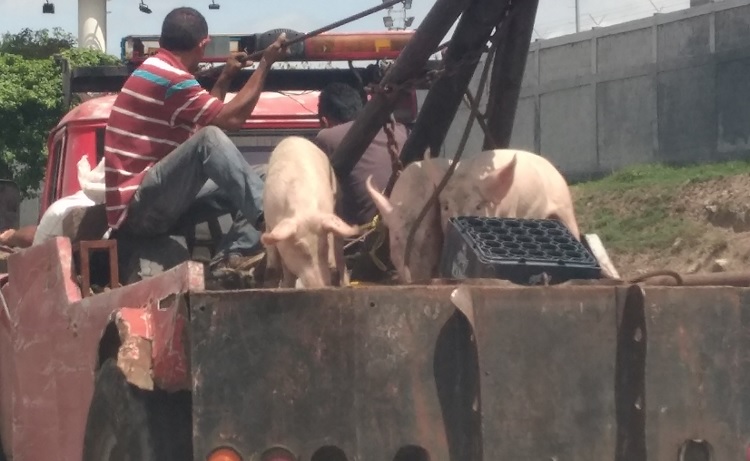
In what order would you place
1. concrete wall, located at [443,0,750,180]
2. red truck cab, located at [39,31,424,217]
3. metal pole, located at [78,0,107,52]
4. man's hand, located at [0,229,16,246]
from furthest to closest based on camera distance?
metal pole, located at [78,0,107,52] → concrete wall, located at [443,0,750,180] → red truck cab, located at [39,31,424,217] → man's hand, located at [0,229,16,246]

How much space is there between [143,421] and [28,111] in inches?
1060

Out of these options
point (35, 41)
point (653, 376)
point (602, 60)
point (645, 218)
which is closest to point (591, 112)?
point (602, 60)

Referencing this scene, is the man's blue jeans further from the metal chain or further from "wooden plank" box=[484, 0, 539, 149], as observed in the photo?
"wooden plank" box=[484, 0, 539, 149]

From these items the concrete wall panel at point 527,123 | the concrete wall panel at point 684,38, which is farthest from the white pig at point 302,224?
the concrete wall panel at point 527,123

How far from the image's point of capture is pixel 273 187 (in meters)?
5.14

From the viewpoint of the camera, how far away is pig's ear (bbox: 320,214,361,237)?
477 centimetres

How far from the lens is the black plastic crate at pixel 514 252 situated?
13.9 ft

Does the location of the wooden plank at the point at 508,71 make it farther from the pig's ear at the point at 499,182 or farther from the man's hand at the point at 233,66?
the man's hand at the point at 233,66

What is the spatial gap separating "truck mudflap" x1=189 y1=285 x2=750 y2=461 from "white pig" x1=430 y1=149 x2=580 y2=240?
0.96 m

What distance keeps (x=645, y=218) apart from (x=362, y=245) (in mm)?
18004

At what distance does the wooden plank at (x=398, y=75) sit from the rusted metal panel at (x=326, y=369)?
1802 mm

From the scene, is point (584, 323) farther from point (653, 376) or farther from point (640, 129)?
point (640, 129)

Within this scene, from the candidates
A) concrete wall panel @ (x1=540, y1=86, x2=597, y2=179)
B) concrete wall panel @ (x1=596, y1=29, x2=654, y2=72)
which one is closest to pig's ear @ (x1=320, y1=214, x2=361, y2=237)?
concrete wall panel @ (x1=596, y1=29, x2=654, y2=72)

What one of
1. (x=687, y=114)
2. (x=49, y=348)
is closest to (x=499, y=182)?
(x=49, y=348)
